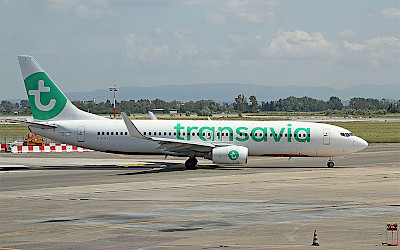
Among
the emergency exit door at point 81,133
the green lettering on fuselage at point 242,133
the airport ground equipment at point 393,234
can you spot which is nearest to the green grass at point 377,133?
the green lettering on fuselage at point 242,133

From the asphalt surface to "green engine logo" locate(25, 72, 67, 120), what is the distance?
4.37 metres

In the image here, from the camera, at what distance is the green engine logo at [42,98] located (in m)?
47.2

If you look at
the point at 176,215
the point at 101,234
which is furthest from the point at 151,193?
the point at 101,234

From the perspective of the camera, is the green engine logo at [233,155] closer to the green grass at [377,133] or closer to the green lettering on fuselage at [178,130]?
the green lettering on fuselage at [178,130]

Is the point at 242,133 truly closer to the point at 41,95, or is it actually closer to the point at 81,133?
the point at 81,133

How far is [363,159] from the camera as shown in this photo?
54.7 meters

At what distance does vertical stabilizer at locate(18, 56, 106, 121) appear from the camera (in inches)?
1857

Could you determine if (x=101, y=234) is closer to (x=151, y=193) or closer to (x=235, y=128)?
(x=151, y=193)

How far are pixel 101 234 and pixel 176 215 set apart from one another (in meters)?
4.67

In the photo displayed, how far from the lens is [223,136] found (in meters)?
46.2

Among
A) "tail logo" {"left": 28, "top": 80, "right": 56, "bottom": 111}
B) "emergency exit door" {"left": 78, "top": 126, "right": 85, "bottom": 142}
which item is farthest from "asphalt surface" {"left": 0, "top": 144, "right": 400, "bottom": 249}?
"tail logo" {"left": 28, "top": 80, "right": 56, "bottom": 111}

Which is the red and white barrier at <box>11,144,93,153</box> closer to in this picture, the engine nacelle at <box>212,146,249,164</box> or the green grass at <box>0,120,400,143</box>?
the engine nacelle at <box>212,146,249,164</box>

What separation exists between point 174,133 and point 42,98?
10906 mm

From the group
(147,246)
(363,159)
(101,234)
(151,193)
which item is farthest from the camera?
(363,159)
